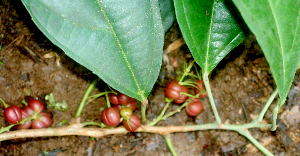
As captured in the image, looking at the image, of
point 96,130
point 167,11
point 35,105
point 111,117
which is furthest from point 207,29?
point 35,105

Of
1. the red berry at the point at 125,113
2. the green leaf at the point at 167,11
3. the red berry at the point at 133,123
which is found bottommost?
the red berry at the point at 133,123

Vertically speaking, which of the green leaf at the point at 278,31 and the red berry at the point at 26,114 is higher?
the green leaf at the point at 278,31

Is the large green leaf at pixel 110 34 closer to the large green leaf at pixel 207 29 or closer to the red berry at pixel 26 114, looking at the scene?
the large green leaf at pixel 207 29

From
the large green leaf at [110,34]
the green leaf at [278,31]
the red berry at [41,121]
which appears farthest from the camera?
the red berry at [41,121]

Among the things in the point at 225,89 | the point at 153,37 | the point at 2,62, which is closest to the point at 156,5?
the point at 153,37

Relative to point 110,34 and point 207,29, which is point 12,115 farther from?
point 207,29

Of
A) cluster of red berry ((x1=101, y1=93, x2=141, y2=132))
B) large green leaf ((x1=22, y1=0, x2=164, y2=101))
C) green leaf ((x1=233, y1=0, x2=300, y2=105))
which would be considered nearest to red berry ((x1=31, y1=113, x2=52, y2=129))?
cluster of red berry ((x1=101, y1=93, x2=141, y2=132))

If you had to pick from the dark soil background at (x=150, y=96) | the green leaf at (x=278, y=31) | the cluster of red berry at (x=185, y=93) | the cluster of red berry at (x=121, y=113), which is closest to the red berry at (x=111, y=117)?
the cluster of red berry at (x=121, y=113)
